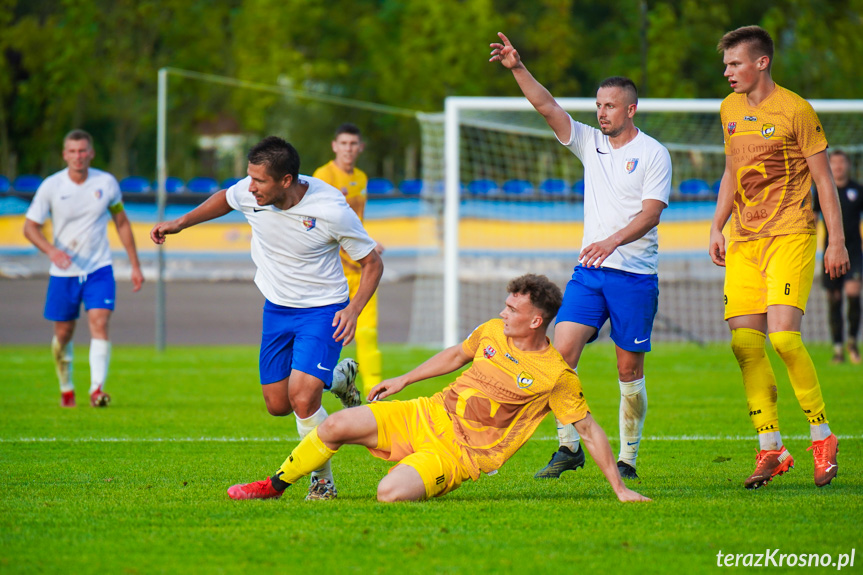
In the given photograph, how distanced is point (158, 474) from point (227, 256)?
1000 inches

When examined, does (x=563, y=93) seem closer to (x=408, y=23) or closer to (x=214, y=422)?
(x=408, y=23)

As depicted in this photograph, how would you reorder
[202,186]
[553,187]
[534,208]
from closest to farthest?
1. [553,187]
2. [534,208]
3. [202,186]

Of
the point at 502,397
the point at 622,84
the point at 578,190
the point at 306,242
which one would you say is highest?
the point at 622,84

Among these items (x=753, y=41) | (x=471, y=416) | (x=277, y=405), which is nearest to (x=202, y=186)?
(x=277, y=405)

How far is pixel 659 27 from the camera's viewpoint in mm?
26609

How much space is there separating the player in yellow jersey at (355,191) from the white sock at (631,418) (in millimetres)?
3904

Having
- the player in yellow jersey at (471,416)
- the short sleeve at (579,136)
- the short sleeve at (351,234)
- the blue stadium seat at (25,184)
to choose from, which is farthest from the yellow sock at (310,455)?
Result: the blue stadium seat at (25,184)

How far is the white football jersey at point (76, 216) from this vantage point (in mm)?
10078

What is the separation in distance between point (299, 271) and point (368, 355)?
4.25 meters

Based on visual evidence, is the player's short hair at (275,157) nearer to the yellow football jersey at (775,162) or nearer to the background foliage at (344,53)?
the yellow football jersey at (775,162)

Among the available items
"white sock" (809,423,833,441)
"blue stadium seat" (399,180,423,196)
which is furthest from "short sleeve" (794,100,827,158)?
"blue stadium seat" (399,180,423,196)

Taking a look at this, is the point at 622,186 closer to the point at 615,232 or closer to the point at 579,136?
the point at 615,232

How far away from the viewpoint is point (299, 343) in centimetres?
602

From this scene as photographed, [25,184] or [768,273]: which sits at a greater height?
[25,184]
